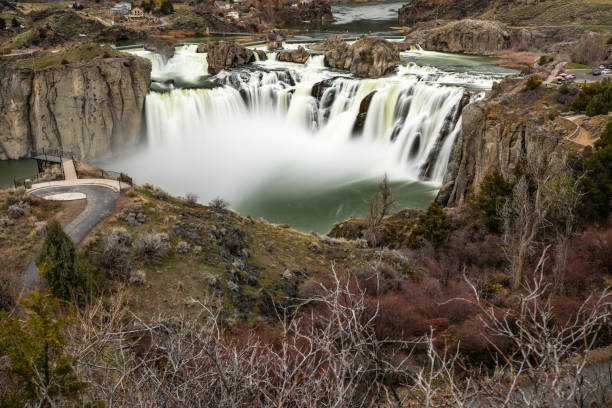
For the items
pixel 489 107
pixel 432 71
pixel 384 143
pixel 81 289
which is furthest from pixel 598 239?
pixel 432 71

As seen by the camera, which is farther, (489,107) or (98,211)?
(489,107)

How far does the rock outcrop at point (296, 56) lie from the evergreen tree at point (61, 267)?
171ft

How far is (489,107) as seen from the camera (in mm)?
30094

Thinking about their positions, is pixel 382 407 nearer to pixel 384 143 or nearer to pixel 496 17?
pixel 384 143

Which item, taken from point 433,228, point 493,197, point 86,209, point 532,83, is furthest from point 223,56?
point 493,197

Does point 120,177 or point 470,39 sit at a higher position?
point 470,39

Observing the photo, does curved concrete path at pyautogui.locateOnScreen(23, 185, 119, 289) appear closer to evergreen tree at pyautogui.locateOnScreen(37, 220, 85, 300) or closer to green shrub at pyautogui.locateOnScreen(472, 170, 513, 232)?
evergreen tree at pyautogui.locateOnScreen(37, 220, 85, 300)

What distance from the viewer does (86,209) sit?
70.9ft

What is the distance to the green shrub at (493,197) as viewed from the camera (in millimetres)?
23042

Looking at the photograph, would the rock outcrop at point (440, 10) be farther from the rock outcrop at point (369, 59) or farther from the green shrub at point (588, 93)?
the green shrub at point (588, 93)

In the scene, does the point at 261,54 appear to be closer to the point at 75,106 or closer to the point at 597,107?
the point at 75,106

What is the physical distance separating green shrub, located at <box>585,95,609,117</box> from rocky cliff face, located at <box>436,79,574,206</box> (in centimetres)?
216

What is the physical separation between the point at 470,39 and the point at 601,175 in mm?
62382

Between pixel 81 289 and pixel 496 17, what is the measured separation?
355 ft
